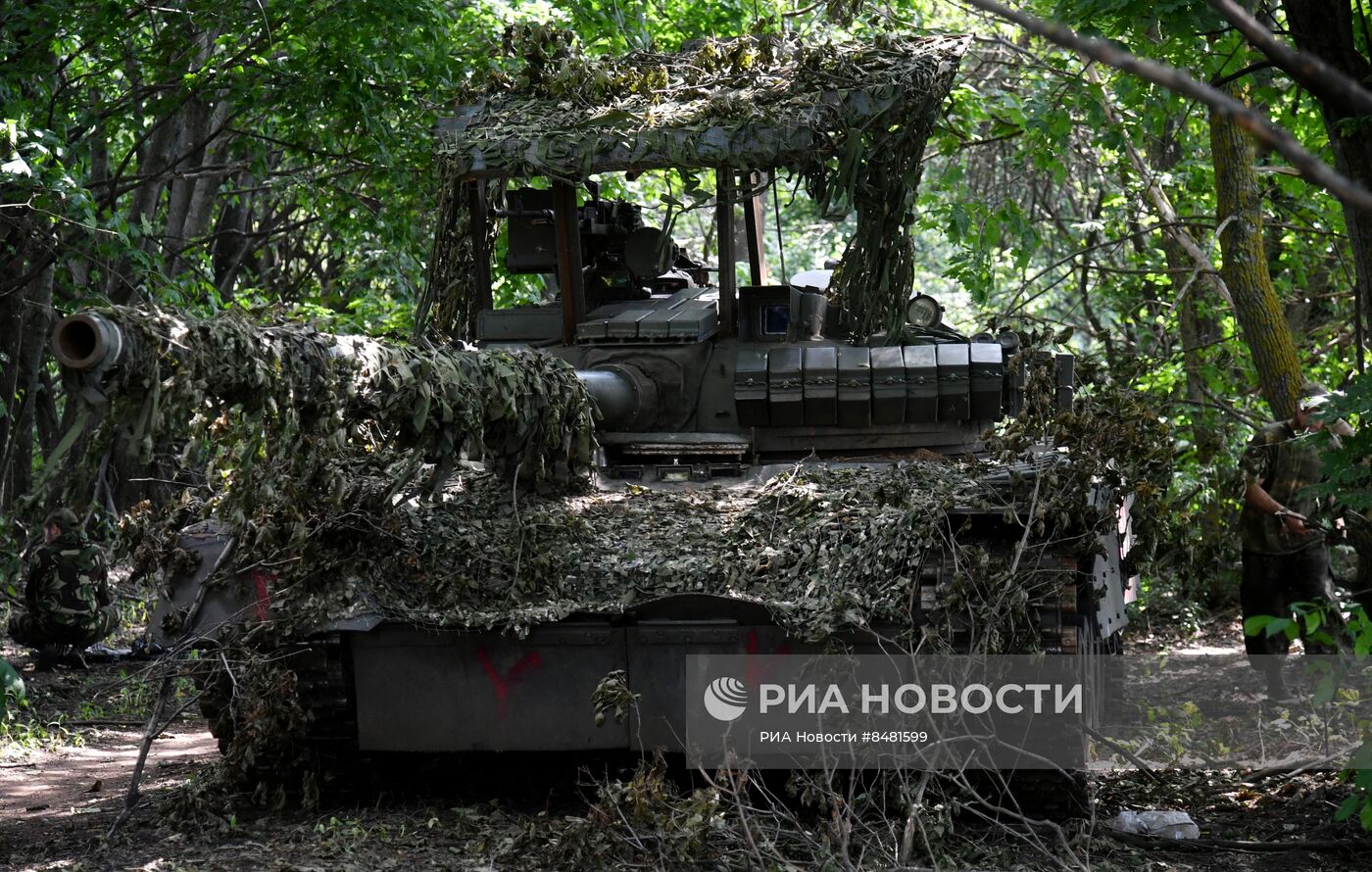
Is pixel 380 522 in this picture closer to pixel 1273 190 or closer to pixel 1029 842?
pixel 1029 842

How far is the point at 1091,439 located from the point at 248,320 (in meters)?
3.46

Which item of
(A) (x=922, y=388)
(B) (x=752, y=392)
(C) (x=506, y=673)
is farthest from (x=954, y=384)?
(C) (x=506, y=673)

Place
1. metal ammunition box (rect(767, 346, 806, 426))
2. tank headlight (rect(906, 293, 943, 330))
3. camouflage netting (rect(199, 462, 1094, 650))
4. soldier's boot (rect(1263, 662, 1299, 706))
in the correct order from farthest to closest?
soldier's boot (rect(1263, 662, 1299, 706)) < tank headlight (rect(906, 293, 943, 330)) < metal ammunition box (rect(767, 346, 806, 426)) < camouflage netting (rect(199, 462, 1094, 650))

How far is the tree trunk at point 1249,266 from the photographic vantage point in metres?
9.75

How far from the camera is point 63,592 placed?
1023 cm

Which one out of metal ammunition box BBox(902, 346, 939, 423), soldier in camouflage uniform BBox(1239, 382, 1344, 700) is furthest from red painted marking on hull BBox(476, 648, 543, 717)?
soldier in camouflage uniform BBox(1239, 382, 1344, 700)

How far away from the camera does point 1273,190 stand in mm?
12414

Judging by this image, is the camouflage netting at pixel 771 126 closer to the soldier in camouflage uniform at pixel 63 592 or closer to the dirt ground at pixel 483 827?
the dirt ground at pixel 483 827

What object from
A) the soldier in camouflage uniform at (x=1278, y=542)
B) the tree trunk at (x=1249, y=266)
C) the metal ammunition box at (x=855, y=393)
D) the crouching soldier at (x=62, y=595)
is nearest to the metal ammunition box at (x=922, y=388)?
the metal ammunition box at (x=855, y=393)

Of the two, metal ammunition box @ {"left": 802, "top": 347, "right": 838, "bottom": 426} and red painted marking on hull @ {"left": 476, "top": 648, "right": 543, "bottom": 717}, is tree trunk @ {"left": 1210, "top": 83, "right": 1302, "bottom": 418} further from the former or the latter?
red painted marking on hull @ {"left": 476, "top": 648, "right": 543, "bottom": 717}

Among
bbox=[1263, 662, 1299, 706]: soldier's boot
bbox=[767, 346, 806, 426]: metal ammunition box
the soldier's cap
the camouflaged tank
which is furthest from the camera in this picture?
the soldier's cap

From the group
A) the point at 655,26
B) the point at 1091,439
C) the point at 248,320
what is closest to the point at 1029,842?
the point at 1091,439

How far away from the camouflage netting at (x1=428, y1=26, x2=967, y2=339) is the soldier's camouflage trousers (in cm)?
450

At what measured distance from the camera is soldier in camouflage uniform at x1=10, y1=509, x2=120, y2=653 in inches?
399
